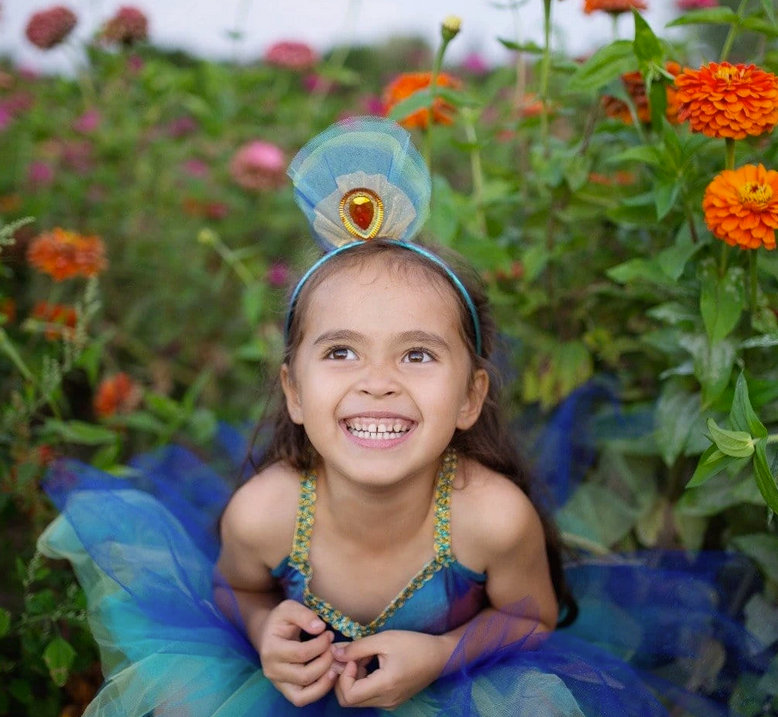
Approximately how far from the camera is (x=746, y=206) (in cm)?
116

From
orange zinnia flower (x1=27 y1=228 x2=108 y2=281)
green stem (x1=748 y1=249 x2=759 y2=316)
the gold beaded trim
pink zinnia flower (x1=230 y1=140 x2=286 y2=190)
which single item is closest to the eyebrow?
the gold beaded trim

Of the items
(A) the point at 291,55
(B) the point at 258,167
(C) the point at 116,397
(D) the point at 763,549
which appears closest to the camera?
(D) the point at 763,549

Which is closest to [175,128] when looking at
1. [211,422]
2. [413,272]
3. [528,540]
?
[211,422]

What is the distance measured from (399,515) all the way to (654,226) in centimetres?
69

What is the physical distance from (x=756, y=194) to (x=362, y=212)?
527 millimetres

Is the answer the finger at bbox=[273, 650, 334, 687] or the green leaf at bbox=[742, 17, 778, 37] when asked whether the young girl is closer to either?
the finger at bbox=[273, 650, 334, 687]

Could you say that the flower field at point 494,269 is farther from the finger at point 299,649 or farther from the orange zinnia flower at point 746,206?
the finger at point 299,649

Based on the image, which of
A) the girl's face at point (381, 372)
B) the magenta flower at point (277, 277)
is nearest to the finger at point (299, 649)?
the girl's face at point (381, 372)

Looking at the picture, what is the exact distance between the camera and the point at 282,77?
2881mm

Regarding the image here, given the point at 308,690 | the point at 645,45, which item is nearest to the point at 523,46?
the point at 645,45

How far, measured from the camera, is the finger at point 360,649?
3.93 ft

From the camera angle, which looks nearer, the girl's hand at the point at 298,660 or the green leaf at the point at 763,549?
the girl's hand at the point at 298,660

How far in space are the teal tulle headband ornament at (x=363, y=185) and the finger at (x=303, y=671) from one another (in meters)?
0.54

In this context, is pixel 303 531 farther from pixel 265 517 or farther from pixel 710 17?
pixel 710 17
